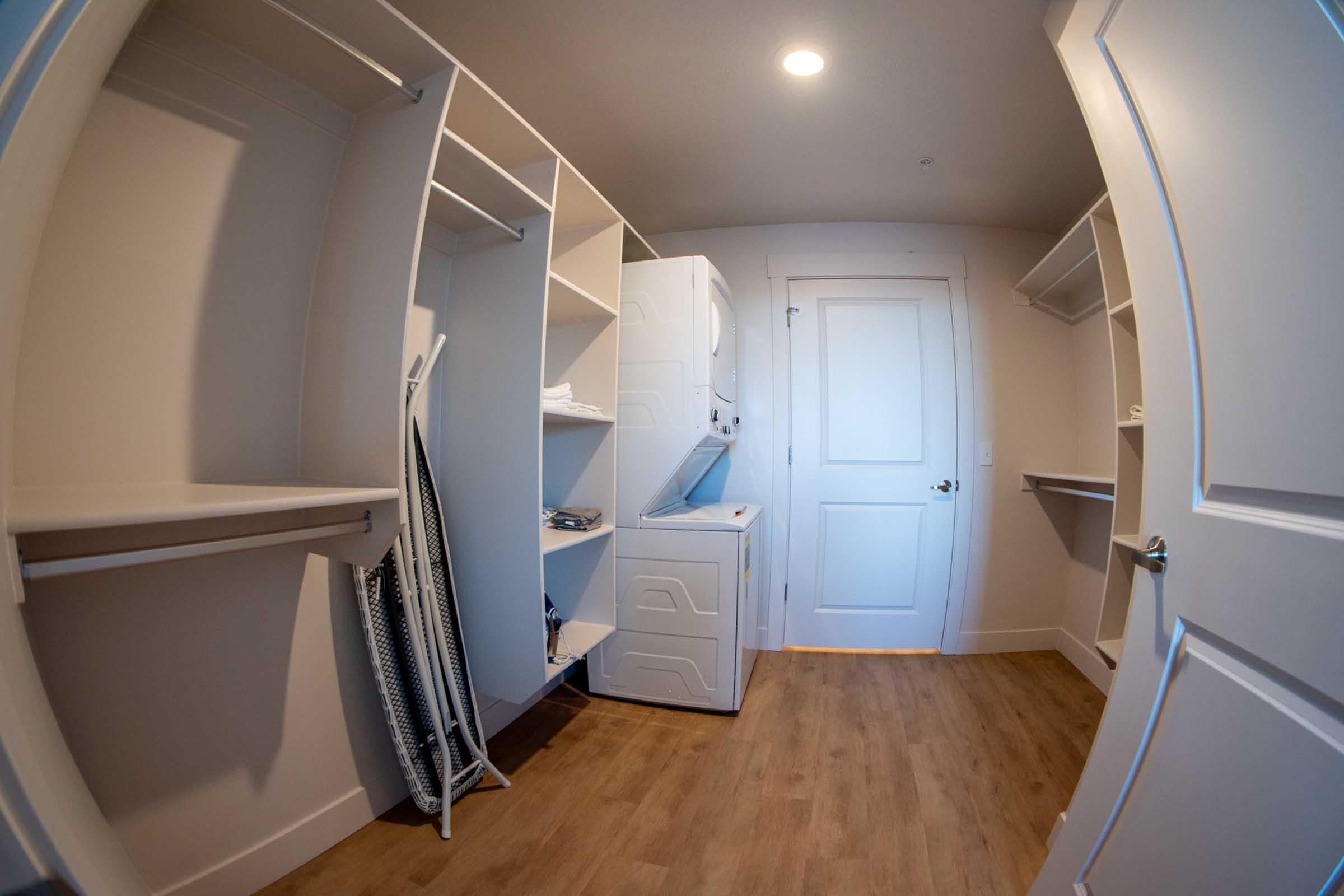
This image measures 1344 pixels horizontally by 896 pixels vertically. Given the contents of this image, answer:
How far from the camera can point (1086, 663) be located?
249 centimetres

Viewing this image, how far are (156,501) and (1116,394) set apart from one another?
275 centimetres

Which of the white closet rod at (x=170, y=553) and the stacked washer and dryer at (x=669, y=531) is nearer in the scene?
the white closet rod at (x=170, y=553)

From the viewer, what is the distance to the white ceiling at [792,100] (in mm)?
1468

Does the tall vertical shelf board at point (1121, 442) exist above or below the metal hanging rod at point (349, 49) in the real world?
below

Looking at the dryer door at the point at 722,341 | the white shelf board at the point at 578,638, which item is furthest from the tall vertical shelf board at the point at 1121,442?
the white shelf board at the point at 578,638

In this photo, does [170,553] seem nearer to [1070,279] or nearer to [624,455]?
[624,455]

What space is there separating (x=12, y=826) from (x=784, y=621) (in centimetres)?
282

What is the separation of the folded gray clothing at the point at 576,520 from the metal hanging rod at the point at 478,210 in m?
1.00

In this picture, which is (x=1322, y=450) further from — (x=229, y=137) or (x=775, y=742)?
(x=229, y=137)

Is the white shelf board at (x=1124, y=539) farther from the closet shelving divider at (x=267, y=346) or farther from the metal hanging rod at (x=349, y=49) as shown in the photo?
the metal hanging rod at (x=349, y=49)

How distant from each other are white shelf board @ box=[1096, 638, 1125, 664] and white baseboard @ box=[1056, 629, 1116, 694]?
0.88 m

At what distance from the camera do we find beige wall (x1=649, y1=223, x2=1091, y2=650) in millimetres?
2762

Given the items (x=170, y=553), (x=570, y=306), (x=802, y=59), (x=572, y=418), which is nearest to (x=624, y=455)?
(x=572, y=418)

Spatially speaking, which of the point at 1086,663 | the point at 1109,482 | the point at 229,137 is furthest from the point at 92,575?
the point at 1086,663
